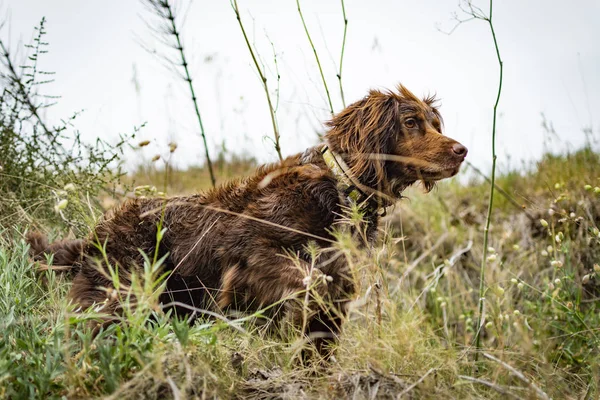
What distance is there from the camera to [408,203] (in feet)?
19.1

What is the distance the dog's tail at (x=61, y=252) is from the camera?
3213 mm

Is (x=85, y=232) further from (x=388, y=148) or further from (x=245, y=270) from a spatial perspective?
(x=388, y=148)

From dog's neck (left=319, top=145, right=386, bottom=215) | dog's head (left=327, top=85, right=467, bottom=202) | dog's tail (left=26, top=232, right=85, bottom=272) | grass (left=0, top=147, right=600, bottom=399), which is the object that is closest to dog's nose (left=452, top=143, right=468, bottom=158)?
dog's head (left=327, top=85, right=467, bottom=202)

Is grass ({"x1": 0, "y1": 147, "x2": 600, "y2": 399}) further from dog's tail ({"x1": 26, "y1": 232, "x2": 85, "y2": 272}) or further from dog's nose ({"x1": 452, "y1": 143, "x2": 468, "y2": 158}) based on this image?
dog's nose ({"x1": 452, "y1": 143, "x2": 468, "y2": 158})

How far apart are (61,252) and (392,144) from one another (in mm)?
1992

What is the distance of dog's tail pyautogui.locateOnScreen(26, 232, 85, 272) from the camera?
3.21 meters

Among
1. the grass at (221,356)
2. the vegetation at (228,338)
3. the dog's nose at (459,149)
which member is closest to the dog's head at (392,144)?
the dog's nose at (459,149)

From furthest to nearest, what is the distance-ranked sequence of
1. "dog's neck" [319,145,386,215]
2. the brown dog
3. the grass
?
"dog's neck" [319,145,386,215]
the brown dog
the grass

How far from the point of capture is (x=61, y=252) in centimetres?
325

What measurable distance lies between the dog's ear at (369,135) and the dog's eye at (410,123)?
0.17ft

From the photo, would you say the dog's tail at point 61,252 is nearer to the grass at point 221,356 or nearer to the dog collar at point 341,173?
the grass at point 221,356

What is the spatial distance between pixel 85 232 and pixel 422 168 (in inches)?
87.0

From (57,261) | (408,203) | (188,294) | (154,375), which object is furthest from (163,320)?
(408,203)

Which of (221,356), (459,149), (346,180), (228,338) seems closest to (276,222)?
(346,180)
